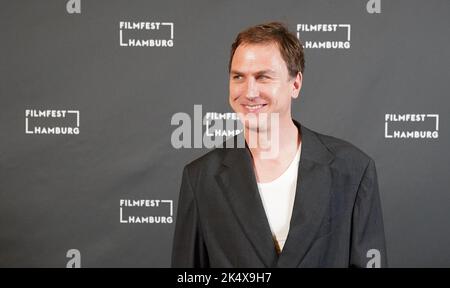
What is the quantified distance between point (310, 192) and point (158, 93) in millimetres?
896

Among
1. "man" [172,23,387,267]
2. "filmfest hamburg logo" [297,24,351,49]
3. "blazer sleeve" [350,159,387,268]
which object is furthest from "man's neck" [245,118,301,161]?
"filmfest hamburg logo" [297,24,351,49]

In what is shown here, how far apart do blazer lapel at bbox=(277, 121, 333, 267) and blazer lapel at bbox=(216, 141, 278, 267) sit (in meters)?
0.08

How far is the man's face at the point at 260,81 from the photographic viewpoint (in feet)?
5.83

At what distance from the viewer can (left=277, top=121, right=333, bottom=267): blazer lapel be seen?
179cm

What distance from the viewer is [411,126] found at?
236 centimetres

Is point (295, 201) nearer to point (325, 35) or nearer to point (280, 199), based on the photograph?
point (280, 199)

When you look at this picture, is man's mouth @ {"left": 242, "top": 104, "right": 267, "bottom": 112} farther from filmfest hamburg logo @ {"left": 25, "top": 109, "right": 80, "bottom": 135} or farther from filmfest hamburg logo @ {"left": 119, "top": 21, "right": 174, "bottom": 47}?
filmfest hamburg logo @ {"left": 25, "top": 109, "right": 80, "bottom": 135}

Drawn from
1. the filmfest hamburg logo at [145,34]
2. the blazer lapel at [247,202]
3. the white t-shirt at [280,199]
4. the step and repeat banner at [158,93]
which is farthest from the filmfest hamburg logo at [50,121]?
the white t-shirt at [280,199]

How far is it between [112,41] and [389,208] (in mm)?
1462

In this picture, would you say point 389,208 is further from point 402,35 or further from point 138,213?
point 138,213

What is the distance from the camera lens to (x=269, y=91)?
181 centimetres
